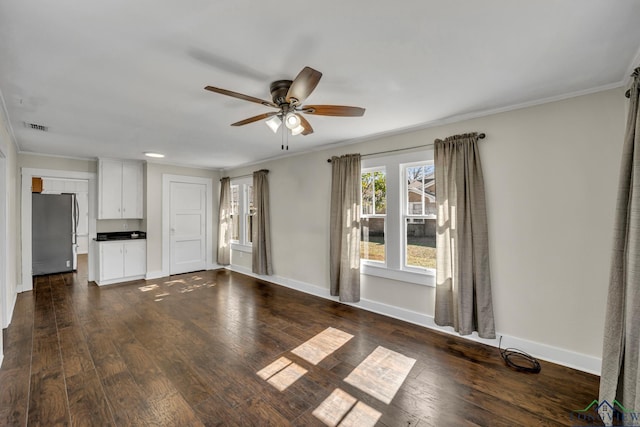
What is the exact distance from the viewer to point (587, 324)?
2.39 metres

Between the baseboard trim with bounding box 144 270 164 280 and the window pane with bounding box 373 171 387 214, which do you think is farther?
the baseboard trim with bounding box 144 270 164 280

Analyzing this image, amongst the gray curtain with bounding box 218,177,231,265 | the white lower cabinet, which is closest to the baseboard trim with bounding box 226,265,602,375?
the gray curtain with bounding box 218,177,231,265

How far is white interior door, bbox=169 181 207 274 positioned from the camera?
6012 millimetres

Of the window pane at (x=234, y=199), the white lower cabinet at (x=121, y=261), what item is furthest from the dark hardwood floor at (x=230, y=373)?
the window pane at (x=234, y=199)

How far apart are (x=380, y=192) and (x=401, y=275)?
120 cm

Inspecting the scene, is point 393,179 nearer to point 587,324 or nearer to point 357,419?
point 587,324

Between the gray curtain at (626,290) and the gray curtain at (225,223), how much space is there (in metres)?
6.25

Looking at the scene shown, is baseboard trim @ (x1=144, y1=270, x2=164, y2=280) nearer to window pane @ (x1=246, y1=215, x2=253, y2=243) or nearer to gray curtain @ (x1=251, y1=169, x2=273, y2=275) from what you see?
window pane @ (x1=246, y1=215, x2=253, y2=243)

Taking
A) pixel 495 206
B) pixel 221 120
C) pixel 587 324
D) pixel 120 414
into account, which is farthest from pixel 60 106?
pixel 587 324

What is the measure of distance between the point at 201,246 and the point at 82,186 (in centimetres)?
477

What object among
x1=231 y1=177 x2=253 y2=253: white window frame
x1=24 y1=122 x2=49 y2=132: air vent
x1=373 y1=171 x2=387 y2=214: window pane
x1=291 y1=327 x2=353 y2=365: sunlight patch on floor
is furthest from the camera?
x1=231 y1=177 x2=253 y2=253: white window frame

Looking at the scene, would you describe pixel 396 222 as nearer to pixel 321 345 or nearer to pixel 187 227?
pixel 321 345

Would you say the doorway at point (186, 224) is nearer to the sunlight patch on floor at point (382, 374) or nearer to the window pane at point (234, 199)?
the window pane at point (234, 199)

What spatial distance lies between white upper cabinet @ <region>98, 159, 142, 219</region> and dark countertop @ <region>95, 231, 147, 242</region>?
39cm
